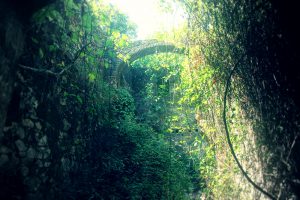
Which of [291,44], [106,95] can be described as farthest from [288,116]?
[106,95]

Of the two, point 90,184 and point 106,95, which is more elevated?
point 106,95

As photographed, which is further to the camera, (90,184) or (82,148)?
(82,148)

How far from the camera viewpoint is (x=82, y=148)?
5207mm

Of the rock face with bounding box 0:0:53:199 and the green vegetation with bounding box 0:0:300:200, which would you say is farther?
the green vegetation with bounding box 0:0:300:200

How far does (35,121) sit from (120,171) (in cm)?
235

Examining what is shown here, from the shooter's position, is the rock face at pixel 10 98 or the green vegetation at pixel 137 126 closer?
the rock face at pixel 10 98

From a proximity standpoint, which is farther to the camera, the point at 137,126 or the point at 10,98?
the point at 137,126

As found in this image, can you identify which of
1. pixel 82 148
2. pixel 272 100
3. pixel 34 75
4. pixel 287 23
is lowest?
pixel 82 148

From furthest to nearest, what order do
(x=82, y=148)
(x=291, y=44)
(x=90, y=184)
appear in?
1. (x=82, y=148)
2. (x=90, y=184)
3. (x=291, y=44)

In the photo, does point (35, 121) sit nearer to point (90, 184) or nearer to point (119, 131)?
point (90, 184)

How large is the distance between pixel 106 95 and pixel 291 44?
14.7 feet

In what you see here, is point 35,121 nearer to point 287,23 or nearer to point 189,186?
point 287,23

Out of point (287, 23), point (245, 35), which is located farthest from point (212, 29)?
point (287, 23)

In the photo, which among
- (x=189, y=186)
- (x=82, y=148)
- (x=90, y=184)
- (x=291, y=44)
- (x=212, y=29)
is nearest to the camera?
(x=291, y=44)
